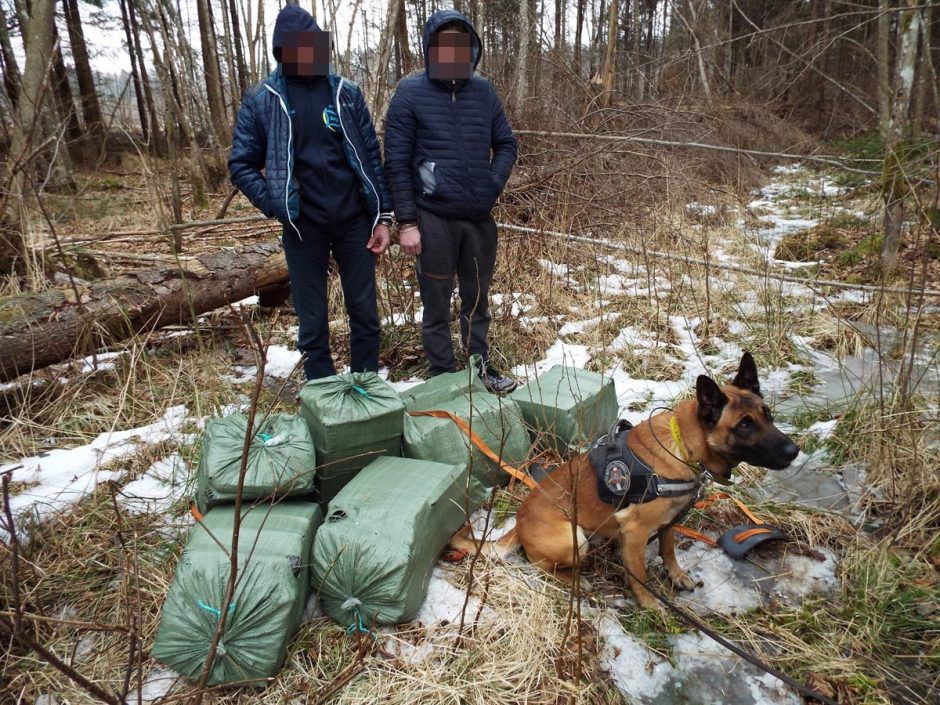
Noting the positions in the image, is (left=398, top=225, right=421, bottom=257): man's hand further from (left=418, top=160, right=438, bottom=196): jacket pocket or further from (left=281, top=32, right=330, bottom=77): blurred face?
(left=281, top=32, right=330, bottom=77): blurred face

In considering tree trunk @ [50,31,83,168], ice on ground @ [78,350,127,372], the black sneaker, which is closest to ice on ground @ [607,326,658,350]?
the black sneaker

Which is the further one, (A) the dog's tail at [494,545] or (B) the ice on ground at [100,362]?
(B) the ice on ground at [100,362]

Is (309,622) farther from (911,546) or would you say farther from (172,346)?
(172,346)

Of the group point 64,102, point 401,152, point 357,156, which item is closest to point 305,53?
point 357,156

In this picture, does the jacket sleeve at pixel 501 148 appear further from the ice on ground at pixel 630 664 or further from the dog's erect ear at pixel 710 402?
the ice on ground at pixel 630 664

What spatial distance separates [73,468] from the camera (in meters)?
3.12

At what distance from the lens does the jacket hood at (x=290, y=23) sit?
304 cm

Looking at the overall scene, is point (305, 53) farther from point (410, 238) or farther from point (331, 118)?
point (410, 238)

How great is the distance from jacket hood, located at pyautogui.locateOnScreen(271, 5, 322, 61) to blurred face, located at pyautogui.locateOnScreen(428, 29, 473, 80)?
2.26 feet

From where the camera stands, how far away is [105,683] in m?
1.94

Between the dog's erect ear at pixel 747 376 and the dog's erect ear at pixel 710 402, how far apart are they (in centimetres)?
21

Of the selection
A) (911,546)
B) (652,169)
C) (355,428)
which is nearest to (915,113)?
(652,169)

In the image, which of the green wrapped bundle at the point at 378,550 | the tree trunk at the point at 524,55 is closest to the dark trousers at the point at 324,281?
the green wrapped bundle at the point at 378,550

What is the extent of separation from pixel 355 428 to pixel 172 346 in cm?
273
